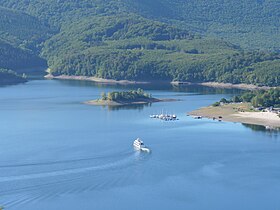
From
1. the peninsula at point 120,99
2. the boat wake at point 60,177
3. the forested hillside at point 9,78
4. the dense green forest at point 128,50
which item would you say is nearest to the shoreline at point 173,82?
the dense green forest at point 128,50

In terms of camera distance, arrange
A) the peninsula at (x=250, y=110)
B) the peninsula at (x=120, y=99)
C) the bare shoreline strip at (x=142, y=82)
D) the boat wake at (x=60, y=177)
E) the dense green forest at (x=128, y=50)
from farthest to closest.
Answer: the dense green forest at (x=128, y=50)
the bare shoreline strip at (x=142, y=82)
the peninsula at (x=120, y=99)
the peninsula at (x=250, y=110)
the boat wake at (x=60, y=177)

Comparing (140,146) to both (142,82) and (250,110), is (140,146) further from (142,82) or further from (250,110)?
(142,82)

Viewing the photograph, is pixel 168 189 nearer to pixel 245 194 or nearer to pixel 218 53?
pixel 245 194

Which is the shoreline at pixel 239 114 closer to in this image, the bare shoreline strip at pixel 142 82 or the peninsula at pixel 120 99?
the peninsula at pixel 120 99

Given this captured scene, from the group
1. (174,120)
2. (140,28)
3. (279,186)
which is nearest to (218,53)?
(140,28)

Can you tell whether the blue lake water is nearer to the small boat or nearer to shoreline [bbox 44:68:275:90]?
the small boat

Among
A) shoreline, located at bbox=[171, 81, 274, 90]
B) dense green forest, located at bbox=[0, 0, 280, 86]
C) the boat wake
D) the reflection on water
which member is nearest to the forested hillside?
dense green forest, located at bbox=[0, 0, 280, 86]

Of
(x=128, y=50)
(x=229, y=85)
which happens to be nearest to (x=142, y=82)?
(x=229, y=85)
